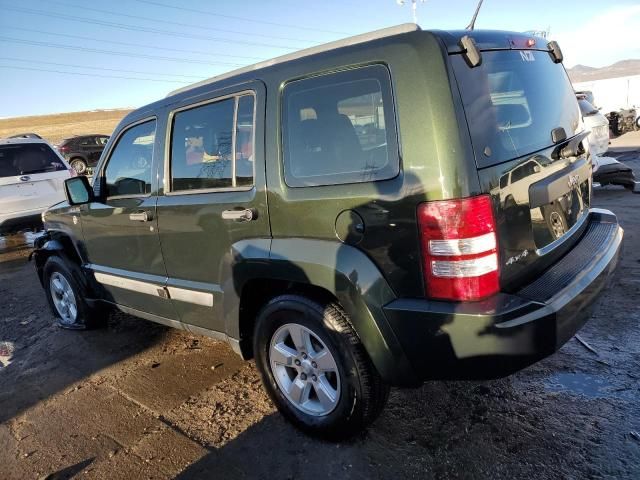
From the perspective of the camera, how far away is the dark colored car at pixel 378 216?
211cm

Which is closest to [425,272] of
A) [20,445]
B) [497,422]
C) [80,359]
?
[497,422]

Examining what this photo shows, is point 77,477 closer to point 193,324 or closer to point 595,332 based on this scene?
point 193,324

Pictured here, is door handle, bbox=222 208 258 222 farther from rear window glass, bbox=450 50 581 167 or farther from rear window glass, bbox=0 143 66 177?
rear window glass, bbox=0 143 66 177

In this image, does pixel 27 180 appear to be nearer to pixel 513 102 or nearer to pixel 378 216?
pixel 378 216

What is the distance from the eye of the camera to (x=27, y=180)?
8156 mm

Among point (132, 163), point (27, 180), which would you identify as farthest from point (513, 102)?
point (27, 180)

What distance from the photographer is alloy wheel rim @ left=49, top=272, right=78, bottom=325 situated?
4.68m

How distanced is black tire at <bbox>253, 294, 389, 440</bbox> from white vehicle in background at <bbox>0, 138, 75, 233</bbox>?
6.96m

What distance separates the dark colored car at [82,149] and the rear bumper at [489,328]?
884 inches

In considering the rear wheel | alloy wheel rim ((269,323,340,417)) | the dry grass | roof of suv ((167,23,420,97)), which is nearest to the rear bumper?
alloy wheel rim ((269,323,340,417))

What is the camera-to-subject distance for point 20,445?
9.88ft

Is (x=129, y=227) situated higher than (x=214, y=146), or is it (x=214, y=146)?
(x=214, y=146)

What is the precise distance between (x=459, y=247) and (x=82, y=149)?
2344cm

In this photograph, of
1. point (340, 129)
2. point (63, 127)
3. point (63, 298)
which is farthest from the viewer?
point (63, 127)
